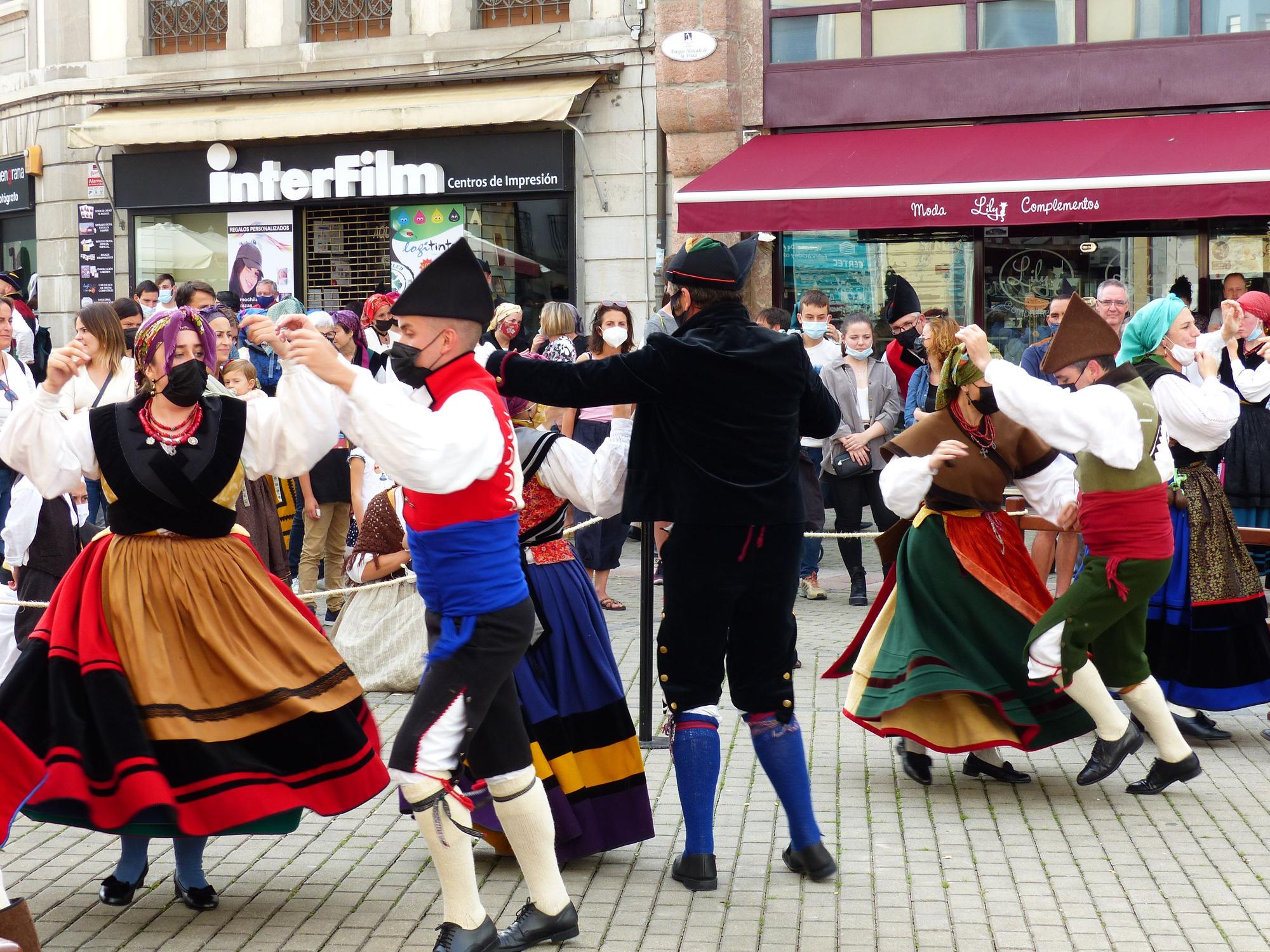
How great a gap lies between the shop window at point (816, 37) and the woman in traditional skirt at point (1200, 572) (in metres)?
8.44

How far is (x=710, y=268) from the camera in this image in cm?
442

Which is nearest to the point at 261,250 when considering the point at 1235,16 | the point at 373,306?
the point at 373,306

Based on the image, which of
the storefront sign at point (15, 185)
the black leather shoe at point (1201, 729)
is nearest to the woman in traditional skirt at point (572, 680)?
the black leather shoe at point (1201, 729)

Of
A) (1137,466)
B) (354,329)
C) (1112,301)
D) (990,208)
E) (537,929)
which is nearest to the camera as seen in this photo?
(537,929)

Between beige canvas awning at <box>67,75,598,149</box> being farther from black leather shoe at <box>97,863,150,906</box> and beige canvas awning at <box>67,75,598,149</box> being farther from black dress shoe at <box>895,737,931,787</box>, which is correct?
black leather shoe at <box>97,863,150,906</box>

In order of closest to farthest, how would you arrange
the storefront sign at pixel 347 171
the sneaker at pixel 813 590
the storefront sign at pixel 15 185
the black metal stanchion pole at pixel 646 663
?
the black metal stanchion pole at pixel 646 663 → the sneaker at pixel 813 590 → the storefront sign at pixel 347 171 → the storefront sign at pixel 15 185

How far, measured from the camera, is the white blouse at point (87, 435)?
168 inches

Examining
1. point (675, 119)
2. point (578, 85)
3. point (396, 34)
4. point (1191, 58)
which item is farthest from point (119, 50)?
point (1191, 58)

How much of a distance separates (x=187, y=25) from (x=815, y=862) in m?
14.6

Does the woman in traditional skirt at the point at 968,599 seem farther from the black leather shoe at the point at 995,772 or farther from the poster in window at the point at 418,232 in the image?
the poster in window at the point at 418,232

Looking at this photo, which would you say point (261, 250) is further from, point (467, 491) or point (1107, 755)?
point (467, 491)

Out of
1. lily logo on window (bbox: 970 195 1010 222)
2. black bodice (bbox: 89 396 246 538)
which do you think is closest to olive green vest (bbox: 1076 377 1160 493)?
black bodice (bbox: 89 396 246 538)

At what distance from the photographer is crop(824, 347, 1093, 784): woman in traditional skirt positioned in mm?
5398

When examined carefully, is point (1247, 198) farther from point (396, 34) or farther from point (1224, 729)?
point (396, 34)
